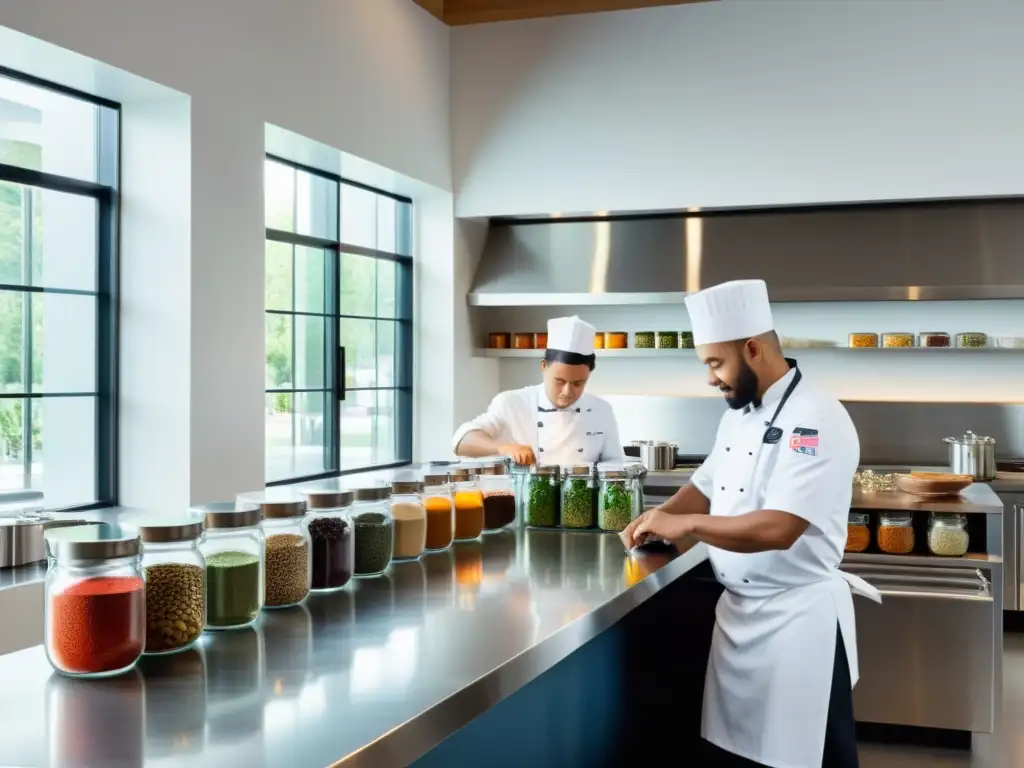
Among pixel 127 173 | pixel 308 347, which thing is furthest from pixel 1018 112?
pixel 127 173

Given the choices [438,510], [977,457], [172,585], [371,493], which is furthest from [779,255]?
[172,585]

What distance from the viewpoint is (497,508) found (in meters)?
3.03

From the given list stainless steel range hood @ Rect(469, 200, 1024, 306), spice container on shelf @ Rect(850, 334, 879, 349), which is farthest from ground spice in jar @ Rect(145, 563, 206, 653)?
spice container on shelf @ Rect(850, 334, 879, 349)

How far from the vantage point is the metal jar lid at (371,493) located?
2.32m

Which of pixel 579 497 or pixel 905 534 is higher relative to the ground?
pixel 579 497

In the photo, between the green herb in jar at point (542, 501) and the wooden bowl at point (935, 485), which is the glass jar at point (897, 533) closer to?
the wooden bowl at point (935, 485)

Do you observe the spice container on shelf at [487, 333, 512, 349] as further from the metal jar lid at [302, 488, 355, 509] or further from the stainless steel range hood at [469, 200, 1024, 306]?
the metal jar lid at [302, 488, 355, 509]

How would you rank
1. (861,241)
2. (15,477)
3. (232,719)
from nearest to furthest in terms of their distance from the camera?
(232,719) → (15,477) → (861,241)

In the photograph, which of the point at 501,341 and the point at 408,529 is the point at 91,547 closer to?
the point at 408,529

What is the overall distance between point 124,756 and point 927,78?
19.5ft

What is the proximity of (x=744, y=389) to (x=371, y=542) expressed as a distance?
1231mm

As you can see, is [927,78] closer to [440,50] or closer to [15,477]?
[440,50]

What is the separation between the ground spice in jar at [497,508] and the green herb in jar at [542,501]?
7 cm

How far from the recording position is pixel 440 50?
6883mm
